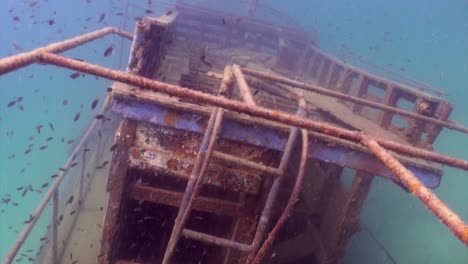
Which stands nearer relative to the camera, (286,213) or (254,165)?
(286,213)

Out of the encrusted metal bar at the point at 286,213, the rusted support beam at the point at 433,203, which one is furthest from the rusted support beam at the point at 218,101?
the encrusted metal bar at the point at 286,213

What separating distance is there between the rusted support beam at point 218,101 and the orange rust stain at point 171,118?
134 centimetres

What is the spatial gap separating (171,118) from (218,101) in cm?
145

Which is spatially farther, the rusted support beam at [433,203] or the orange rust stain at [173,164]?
the orange rust stain at [173,164]

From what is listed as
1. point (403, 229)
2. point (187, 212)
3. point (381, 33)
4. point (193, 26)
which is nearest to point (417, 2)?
point (381, 33)

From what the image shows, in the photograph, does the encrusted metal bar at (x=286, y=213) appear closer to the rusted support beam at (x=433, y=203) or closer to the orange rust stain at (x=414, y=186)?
the rusted support beam at (x=433, y=203)

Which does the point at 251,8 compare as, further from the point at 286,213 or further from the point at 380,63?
the point at 380,63

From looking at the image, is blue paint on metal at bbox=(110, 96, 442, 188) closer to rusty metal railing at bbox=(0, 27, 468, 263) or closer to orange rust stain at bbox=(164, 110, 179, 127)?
orange rust stain at bbox=(164, 110, 179, 127)

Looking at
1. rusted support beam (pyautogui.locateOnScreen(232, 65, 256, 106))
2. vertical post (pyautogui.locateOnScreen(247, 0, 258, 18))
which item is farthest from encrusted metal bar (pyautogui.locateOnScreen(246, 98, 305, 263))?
vertical post (pyautogui.locateOnScreen(247, 0, 258, 18))

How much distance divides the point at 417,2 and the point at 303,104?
75.6 m

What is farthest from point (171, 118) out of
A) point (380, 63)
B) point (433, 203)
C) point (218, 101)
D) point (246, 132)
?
point (380, 63)

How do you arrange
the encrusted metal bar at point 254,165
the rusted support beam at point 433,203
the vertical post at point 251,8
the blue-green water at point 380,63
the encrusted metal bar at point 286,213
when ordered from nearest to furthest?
1. the rusted support beam at point 433,203
2. the encrusted metal bar at point 286,213
3. the encrusted metal bar at point 254,165
4. the vertical post at point 251,8
5. the blue-green water at point 380,63

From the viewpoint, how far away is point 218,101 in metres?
2.17

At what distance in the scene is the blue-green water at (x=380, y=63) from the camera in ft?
54.2
